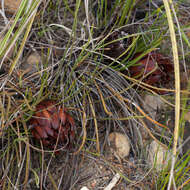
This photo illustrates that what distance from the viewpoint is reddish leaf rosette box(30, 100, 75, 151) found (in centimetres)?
79

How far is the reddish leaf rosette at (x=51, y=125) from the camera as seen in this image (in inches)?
31.2

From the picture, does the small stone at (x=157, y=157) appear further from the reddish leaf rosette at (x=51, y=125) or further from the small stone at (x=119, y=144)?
the reddish leaf rosette at (x=51, y=125)

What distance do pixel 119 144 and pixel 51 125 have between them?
27 centimetres

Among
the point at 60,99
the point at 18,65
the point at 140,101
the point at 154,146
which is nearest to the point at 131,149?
the point at 154,146

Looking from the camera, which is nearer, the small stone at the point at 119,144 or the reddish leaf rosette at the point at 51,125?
the reddish leaf rosette at the point at 51,125

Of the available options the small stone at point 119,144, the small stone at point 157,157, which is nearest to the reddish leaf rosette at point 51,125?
the small stone at point 119,144

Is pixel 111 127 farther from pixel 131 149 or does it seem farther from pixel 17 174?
pixel 17 174

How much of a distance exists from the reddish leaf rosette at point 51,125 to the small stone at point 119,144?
166 mm

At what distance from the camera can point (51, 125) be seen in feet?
2.61

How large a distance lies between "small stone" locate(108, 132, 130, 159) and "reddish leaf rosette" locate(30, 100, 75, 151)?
17 cm

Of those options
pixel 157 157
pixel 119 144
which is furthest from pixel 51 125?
pixel 157 157

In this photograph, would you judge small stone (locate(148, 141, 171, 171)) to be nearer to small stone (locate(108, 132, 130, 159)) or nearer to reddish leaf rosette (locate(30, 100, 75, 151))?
small stone (locate(108, 132, 130, 159))

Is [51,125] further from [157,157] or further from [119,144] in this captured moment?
[157,157]

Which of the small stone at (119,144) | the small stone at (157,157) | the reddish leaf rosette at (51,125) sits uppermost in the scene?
the reddish leaf rosette at (51,125)
